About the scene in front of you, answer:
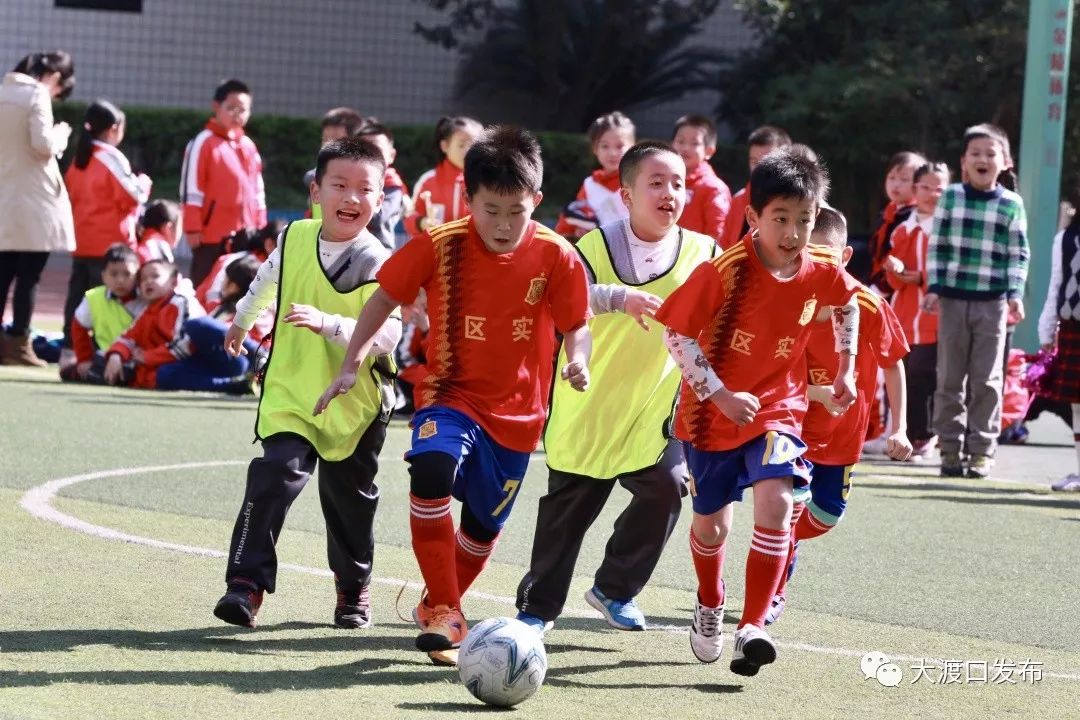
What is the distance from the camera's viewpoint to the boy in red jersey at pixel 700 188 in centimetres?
1043

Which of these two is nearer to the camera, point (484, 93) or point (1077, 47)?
point (1077, 47)

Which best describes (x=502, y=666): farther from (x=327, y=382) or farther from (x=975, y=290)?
(x=975, y=290)

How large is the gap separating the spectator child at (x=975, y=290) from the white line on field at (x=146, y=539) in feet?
14.6

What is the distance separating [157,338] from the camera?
41.0 feet

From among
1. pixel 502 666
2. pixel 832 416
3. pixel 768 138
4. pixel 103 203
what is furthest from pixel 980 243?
pixel 103 203

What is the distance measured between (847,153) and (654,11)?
3961 mm

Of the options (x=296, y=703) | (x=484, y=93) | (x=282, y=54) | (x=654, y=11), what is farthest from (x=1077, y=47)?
(x=296, y=703)

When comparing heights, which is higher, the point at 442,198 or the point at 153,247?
the point at 442,198

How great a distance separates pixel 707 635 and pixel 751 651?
393mm

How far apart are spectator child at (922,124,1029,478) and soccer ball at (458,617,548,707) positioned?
20.3 ft

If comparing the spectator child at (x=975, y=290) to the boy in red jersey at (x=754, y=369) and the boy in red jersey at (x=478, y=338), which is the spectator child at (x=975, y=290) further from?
the boy in red jersey at (x=478, y=338)

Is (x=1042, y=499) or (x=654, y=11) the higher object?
(x=654, y=11)

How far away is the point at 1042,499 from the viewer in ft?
31.6

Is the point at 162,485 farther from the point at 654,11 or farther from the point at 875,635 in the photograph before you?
the point at 654,11
